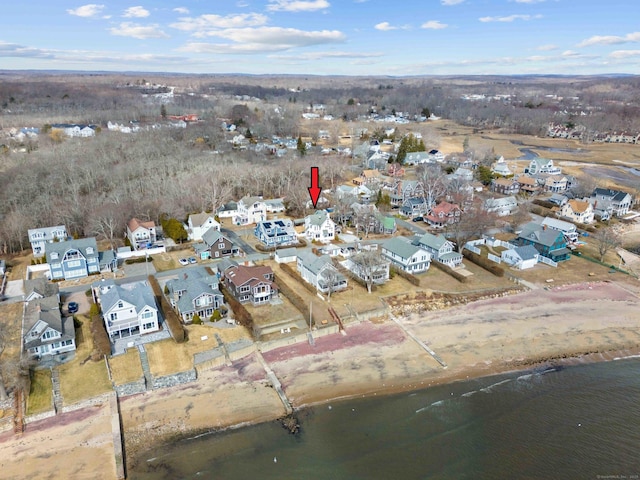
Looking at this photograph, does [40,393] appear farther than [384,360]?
No

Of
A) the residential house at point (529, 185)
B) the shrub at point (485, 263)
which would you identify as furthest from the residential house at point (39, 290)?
the residential house at point (529, 185)

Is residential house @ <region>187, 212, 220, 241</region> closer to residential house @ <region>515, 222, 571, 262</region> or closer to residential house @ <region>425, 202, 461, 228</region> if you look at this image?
residential house @ <region>425, 202, 461, 228</region>

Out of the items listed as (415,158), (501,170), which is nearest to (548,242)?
(501,170)

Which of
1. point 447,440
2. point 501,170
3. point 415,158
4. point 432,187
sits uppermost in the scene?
point 415,158

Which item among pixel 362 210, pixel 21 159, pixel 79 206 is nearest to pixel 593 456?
pixel 362 210

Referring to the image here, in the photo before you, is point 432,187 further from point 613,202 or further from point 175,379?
point 175,379

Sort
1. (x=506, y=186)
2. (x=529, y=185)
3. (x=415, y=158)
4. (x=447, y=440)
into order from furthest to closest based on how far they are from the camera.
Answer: (x=415, y=158) < (x=529, y=185) < (x=506, y=186) < (x=447, y=440)

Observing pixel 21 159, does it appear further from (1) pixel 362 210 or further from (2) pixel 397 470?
(2) pixel 397 470
